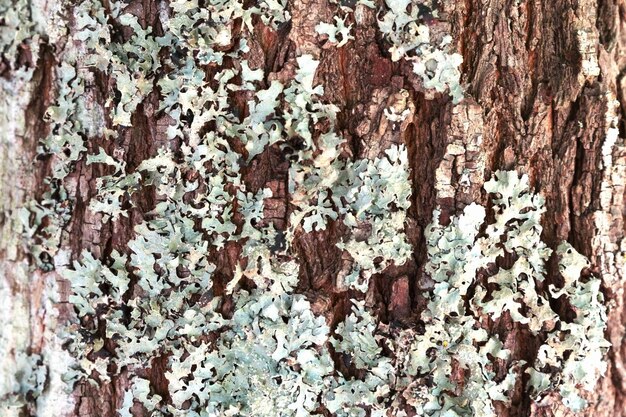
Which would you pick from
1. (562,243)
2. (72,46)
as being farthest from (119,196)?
(562,243)

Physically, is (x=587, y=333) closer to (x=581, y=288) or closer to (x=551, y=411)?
(x=581, y=288)

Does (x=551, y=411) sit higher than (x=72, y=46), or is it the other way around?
(x=72, y=46)

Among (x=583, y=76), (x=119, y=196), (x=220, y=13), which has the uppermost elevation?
(x=220, y=13)

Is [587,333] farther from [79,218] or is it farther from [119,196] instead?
[79,218]

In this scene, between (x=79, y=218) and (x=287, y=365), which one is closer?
(x=287, y=365)

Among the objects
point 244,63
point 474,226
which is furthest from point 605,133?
point 244,63

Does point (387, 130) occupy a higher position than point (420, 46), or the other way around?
point (420, 46)
